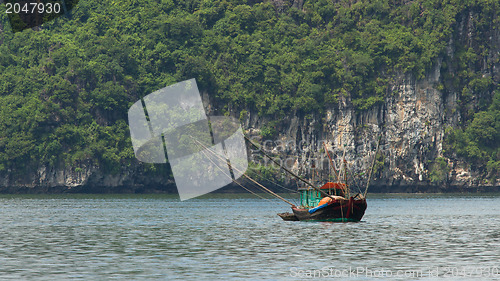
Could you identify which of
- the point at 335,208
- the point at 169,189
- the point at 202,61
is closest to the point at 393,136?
the point at 202,61

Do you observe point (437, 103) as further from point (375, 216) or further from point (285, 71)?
point (375, 216)

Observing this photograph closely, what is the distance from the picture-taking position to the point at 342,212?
50.1 metres

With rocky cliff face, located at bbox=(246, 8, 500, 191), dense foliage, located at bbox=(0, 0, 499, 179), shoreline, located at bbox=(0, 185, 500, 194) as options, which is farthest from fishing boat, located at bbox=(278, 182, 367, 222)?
rocky cliff face, located at bbox=(246, 8, 500, 191)

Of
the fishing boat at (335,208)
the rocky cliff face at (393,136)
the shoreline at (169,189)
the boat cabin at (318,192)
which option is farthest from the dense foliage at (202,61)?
the fishing boat at (335,208)

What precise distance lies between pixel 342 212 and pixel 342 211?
0.07 m

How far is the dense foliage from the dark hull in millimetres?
63507

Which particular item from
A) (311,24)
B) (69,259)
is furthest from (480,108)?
(69,259)

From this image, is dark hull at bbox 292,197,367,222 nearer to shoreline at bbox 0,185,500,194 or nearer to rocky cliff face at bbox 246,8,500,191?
shoreline at bbox 0,185,500,194

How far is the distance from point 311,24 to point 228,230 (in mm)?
95973

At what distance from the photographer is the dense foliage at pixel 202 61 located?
111 meters

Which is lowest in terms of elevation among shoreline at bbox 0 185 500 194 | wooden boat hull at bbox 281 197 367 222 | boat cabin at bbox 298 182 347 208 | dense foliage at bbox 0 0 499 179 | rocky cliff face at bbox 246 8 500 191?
wooden boat hull at bbox 281 197 367 222

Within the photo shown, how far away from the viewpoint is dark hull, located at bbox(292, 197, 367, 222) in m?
49.9

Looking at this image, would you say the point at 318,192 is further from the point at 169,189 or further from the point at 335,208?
the point at 169,189

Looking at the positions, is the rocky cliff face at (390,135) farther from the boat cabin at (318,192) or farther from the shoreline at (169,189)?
the boat cabin at (318,192)
